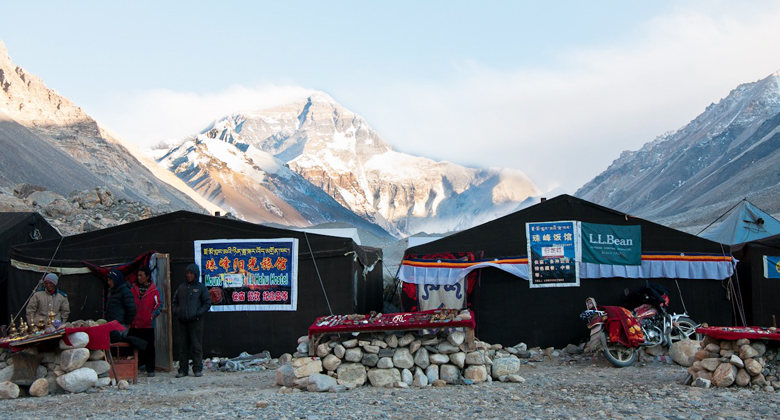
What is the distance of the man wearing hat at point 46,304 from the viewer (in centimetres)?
924

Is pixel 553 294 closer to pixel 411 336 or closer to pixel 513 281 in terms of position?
pixel 513 281

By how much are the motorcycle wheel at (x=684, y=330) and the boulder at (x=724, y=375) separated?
275cm

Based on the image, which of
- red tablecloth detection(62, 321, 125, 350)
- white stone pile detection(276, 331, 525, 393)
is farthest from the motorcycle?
red tablecloth detection(62, 321, 125, 350)

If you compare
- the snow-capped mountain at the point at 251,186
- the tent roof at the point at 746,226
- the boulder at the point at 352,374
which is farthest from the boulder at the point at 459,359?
the snow-capped mountain at the point at 251,186

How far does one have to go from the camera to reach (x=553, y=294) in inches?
445

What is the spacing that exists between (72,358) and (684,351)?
8.08 m

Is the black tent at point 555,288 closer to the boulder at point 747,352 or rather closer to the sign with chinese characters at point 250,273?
the sign with chinese characters at point 250,273

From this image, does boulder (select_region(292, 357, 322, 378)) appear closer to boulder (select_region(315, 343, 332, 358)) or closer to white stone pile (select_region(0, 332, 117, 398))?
boulder (select_region(315, 343, 332, 358))

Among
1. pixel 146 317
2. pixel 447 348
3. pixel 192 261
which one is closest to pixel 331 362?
pixel 447 348

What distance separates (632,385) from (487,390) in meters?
1.79

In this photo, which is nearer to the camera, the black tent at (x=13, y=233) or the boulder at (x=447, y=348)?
the boulder at (x=447, y=348)

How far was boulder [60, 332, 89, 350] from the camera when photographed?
26.1 feet

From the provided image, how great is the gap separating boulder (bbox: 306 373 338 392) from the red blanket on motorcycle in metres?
4.28

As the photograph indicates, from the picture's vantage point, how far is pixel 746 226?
18.2 metres
